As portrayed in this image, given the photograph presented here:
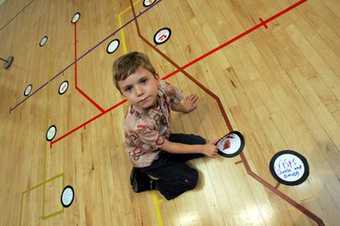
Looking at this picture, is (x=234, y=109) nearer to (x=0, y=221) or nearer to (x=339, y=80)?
(x=339, y=80)

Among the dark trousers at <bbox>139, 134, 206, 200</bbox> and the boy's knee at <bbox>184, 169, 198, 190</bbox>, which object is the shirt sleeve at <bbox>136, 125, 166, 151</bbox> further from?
the boy's knee at <bbox>184, 169, 198, 190</bbox>

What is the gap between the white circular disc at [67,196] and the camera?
1.77 m

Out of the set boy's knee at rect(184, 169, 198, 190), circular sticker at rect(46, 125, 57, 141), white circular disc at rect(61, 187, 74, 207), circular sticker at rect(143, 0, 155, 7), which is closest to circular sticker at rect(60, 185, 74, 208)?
white circular disc at rect(61, 187, 74, 207)

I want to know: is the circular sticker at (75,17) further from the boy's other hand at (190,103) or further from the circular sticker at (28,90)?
the boy's other hand at (190,103)

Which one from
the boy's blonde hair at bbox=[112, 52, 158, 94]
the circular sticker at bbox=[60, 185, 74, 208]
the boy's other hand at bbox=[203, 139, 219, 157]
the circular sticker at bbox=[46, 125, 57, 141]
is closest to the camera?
the boy's blonde hair at bbox=[112, 52, 158, 94]

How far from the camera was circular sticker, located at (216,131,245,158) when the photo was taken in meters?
1.41

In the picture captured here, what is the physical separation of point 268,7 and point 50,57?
1982 mm

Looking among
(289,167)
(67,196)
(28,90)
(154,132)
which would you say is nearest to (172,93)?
(154,132)

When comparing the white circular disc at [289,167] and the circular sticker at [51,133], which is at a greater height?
the circular sticker at [51,133]

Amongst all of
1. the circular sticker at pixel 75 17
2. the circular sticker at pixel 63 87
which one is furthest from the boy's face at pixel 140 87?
the circular sticker at pixel 75 17

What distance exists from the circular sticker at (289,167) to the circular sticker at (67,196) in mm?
1192

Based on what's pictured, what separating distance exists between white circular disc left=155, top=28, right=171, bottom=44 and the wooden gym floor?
0.15 ft

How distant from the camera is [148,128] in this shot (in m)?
1.18

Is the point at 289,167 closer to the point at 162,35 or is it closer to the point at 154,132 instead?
the point at 154,132
